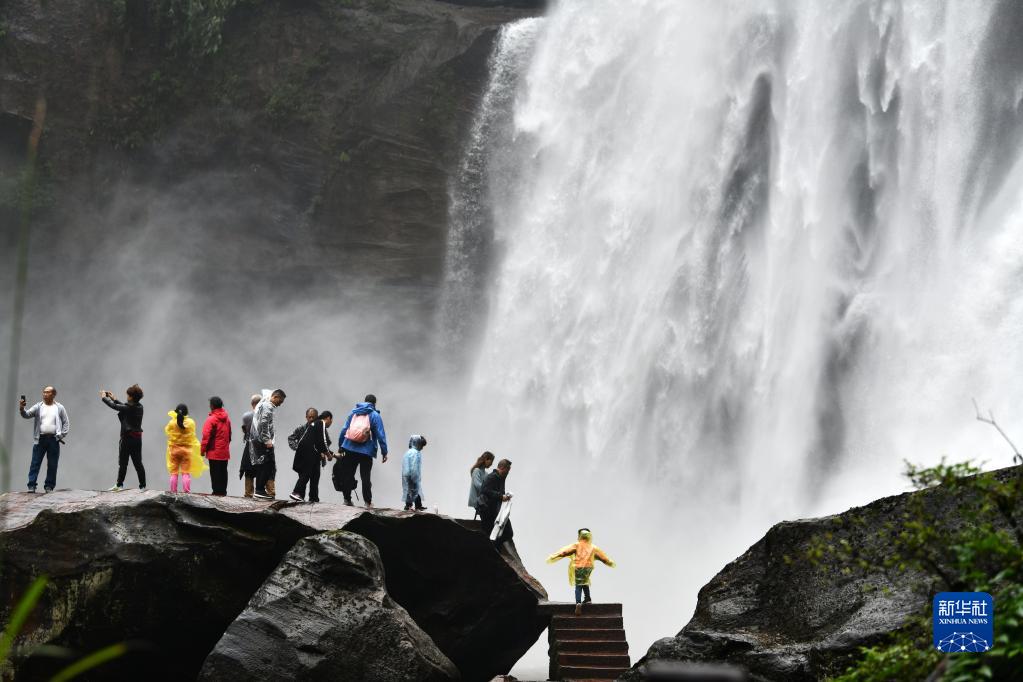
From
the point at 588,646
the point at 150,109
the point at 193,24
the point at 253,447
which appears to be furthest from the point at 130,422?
the point at 193,24

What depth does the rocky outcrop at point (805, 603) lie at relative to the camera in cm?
970

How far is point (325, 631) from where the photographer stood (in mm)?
12734

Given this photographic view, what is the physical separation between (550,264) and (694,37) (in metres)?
6.82

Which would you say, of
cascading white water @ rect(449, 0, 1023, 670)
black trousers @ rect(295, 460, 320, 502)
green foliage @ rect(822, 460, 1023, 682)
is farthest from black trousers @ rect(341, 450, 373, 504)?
green foliage @ rect(822, 460, 1023, 682)

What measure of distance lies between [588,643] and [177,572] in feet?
18.0

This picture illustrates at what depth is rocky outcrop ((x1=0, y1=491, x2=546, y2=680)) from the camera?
41.6 feet

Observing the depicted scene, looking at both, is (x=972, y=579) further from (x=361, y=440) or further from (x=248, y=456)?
(x=248, y=456)

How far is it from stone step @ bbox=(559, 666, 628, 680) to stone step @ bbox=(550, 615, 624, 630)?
676mm

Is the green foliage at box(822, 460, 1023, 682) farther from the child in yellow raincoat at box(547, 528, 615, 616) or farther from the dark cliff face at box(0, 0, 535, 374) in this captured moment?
the dark cliff face at box(0, 0, 535, 374)

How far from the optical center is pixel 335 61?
98.0 feet

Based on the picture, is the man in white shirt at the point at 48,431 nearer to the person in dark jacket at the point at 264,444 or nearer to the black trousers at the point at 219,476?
the black trousers at the point at 219,476

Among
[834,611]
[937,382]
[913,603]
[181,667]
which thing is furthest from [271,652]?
[937,382]

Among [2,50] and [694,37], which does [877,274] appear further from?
[2,50]

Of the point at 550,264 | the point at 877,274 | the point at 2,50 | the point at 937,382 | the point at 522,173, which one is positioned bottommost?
the point at 937,382
